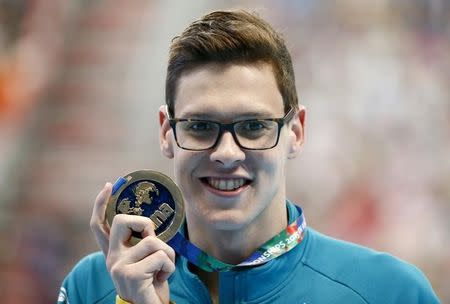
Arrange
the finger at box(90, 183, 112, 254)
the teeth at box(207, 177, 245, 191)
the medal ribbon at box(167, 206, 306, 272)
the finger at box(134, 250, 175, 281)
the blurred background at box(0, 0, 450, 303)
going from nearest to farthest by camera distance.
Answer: the finger at box(134, 250, 175, 281) → the finger at box(90, 183, 112, 254) → the teeth at box(207, 177, 245, 191) → the medal ribbon at box(167, 206, 306, 272) → the blurred background at box(0, 0, 450, 303)

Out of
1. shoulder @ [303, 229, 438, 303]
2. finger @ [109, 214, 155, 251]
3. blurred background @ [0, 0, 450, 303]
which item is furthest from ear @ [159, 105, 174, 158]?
blurred background @ [0, 0, 450, 303]

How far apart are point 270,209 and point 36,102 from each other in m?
4.55

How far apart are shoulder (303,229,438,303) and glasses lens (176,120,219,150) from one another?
0.58 meters

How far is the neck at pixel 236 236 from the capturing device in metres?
2.62

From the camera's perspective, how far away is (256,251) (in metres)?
2.60

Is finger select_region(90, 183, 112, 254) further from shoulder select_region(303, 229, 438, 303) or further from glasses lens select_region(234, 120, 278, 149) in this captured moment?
shoulder select_region(303, 229, 438, 303)

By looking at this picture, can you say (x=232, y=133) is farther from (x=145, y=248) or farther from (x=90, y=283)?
(x=90, y=283)

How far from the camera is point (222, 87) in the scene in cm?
248

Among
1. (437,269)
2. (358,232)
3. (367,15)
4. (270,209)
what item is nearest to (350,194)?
(358,232)

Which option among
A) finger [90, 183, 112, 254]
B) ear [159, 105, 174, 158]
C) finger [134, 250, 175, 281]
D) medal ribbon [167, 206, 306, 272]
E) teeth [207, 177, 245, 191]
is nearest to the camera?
finger [134, 250, 175, 281]

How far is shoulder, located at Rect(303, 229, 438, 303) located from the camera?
2537mm

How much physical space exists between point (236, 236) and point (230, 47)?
2.12 ft

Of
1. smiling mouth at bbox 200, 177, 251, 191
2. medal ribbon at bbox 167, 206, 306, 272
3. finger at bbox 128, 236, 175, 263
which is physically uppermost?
smiling mouth at bbox 200, 177, 251, 191

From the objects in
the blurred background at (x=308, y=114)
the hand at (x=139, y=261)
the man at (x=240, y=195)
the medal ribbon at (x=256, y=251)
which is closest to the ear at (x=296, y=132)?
the man at (x=240, y=195)
